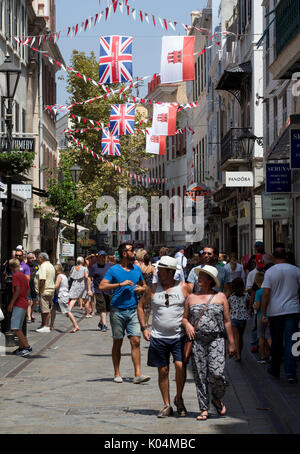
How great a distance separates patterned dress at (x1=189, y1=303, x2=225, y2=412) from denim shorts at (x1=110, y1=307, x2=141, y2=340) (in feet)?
10.8

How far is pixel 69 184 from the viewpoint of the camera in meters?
37.7

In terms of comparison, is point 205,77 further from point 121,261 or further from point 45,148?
point 121,261

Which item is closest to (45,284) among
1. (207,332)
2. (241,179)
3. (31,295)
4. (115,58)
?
(31,295)

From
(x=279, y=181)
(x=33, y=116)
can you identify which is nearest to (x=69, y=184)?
(x=33, y=116)

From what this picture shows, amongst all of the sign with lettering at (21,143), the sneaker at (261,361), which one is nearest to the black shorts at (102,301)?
the sneaker at (261,361)

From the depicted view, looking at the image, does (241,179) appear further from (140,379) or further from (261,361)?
(140,379)

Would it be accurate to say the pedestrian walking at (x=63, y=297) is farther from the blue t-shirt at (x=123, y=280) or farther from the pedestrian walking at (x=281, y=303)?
the pedestrian walking at (x=281, y=303)

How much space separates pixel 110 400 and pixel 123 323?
215 cm

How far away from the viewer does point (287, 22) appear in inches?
770

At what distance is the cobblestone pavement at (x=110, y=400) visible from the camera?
30.5 feet

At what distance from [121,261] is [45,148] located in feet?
109

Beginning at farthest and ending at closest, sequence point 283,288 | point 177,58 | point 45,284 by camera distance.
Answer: point 177,58 → point 45,284 → point 283,288

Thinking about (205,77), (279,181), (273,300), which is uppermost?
(205,77)

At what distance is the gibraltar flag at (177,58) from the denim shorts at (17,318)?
1254 centimetres
